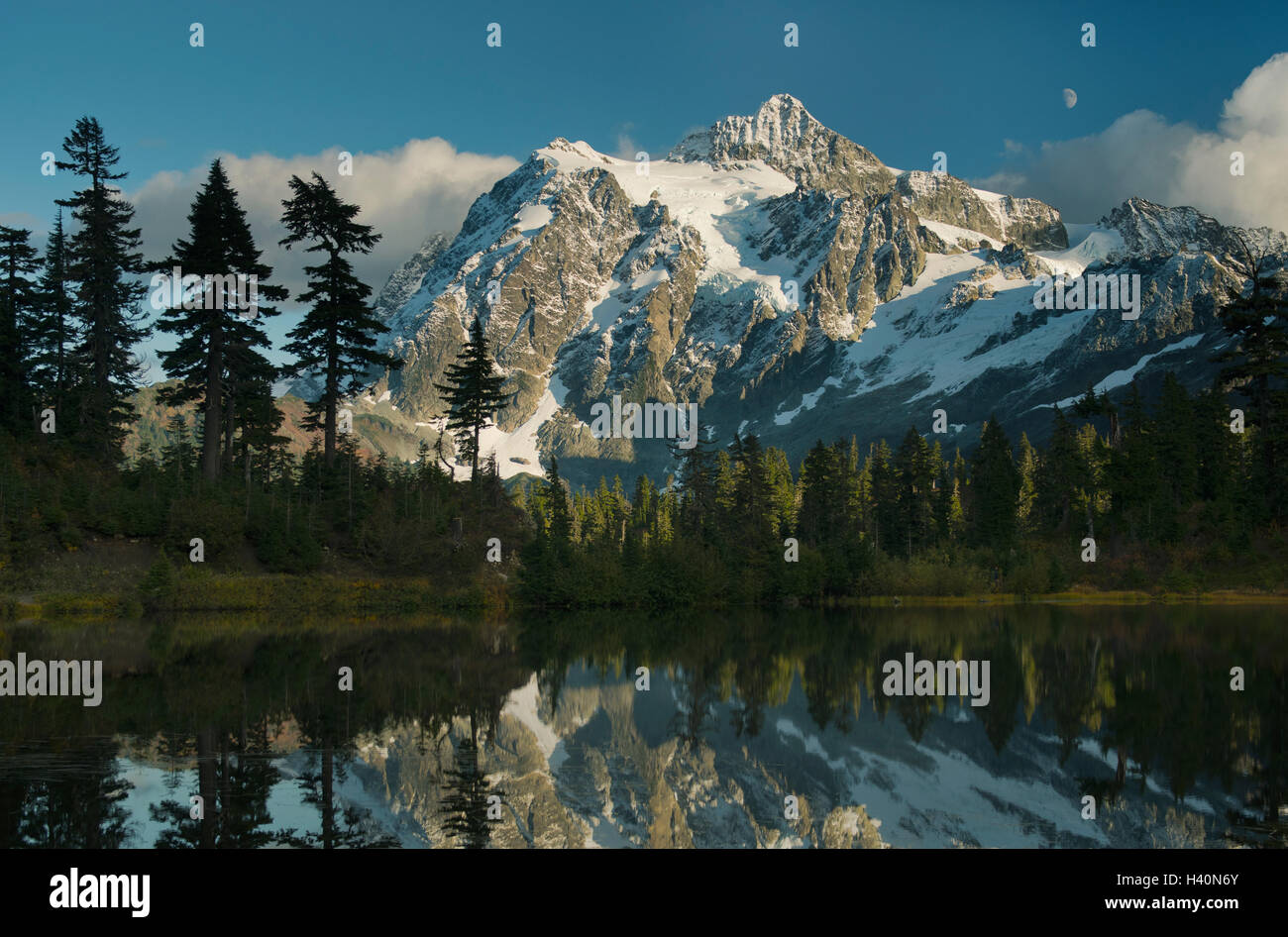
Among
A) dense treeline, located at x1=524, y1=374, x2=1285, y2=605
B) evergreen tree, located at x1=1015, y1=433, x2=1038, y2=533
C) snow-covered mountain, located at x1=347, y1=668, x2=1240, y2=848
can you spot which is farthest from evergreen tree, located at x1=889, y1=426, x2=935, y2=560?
snow-covered mountain, located at x1=347, y1=668, x2=1240, y2=848

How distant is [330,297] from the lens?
55.3 meters

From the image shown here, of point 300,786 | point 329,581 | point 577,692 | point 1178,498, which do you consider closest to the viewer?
point 300,786

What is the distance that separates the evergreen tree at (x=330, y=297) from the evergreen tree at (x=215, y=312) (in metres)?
2.11

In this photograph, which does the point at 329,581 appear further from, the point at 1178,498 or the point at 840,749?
the point at 1178,498

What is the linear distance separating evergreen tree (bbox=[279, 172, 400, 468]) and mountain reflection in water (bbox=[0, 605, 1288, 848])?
23.2 meters

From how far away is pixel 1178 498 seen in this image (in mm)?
84188

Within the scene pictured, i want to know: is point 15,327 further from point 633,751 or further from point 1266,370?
point 1266,370

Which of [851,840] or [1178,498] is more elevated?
[1178,498]

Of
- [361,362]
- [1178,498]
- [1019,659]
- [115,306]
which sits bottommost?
[1019,659]

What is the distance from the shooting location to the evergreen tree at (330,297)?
178ft

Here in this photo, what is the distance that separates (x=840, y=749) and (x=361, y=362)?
1749 inches

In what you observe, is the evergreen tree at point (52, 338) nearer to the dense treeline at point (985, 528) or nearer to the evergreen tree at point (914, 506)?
the dense treeline at point (985, 528)

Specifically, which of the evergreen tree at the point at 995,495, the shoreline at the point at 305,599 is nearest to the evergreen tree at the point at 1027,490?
the evergreen tree at the point at 995,495
